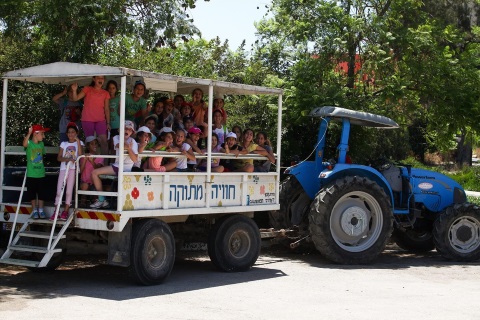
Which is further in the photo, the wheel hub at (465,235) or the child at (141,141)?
the wheel hub at (465,235)

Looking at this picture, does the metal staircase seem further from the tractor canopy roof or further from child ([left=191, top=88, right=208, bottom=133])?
the tractor canopy roof

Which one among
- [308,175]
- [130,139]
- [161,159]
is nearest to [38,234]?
[130,139]

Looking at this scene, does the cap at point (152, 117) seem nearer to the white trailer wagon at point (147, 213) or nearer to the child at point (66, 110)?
the white trailer wagon at point (147, 213)

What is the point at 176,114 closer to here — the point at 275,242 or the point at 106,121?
the point at 106,121

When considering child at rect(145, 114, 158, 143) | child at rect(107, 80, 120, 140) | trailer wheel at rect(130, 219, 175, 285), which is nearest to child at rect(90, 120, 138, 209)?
trailer wheel at rect(130, 219, 175, 285)

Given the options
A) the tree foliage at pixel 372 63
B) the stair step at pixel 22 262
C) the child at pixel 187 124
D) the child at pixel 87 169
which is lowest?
the stair step at pixel 22 262

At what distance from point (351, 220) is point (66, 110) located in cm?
537

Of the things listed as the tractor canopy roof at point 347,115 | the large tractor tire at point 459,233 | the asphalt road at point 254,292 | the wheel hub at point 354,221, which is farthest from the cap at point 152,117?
the large tractor tire at point 459,233

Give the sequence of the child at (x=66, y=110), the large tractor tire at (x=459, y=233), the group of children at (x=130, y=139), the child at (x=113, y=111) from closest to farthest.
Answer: the group of children at (x=130, y=139), the child at (x=113, y=111), the child at (x=66, y=110), the large tractor tire at (x=459, y=233)

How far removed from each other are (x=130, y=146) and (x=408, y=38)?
8.14m

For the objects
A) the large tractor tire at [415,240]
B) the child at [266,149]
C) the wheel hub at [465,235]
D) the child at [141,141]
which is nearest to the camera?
the child at [141,141]

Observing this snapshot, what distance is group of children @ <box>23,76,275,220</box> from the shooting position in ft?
35.8

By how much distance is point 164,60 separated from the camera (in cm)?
1766

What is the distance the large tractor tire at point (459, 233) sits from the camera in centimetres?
1462
